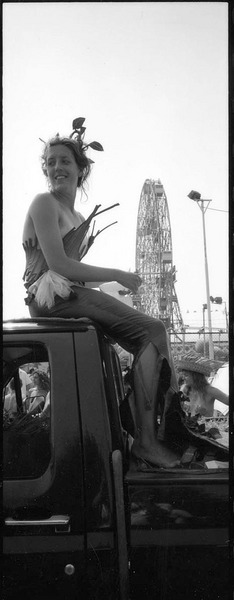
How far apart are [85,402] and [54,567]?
453 mm

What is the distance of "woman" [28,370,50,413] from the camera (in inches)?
84.8

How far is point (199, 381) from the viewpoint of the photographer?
3195mm

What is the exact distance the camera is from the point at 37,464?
6.22 feet

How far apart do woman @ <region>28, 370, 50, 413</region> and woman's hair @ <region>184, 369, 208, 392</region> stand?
38.2 inches

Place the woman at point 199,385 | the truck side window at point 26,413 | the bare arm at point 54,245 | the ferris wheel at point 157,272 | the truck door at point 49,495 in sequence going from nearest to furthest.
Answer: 1. the truck door at point 49,495
2. the truck side window at point 26,413
3. the bare arm at point 54,245
4. the ferris wheel at point 157,272
5. the woman at point 199,385

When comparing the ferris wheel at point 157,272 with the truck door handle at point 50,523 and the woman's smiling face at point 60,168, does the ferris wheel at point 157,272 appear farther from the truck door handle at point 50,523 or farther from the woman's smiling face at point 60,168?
the truck door handle at point 50,523

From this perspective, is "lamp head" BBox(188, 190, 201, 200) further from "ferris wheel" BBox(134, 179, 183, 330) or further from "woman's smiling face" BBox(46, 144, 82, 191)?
"woman's smiling face" BBox(46, 144, 82, 191)

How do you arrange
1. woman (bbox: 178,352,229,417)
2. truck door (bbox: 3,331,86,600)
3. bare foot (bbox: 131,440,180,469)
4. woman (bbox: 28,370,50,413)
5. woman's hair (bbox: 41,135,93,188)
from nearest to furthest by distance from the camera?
1. truck door (bbox: 3,331,86,600)
2. bare foot (bbox: 131,440,180,469)
3. woman (bbox: 28,370,50,413)
4. woman's hair (bbox: 41,135,93,188)
5. woman (bbox: 178,352,229,417)

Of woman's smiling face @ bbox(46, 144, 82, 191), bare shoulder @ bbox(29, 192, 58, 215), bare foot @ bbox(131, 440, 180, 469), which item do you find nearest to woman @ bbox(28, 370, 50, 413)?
bare foot @ bbox(131, 440, 180, 469)

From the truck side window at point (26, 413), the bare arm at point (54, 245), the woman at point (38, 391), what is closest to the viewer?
the truck side window at point (26, 413)

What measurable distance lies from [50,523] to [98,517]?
0.13 metres

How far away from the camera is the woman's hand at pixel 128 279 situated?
94.3 inches

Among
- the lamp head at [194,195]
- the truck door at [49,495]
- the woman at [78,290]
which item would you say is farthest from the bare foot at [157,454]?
the lamp head at [194,195]

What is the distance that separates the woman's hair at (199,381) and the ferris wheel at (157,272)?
25cm
